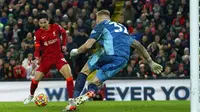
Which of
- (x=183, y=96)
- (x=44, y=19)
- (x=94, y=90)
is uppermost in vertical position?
(x=44, y=19)

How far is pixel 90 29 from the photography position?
75.4ft

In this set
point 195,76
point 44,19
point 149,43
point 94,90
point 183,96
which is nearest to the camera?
point 195,76

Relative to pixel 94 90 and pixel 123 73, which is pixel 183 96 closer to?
pixel 123 73

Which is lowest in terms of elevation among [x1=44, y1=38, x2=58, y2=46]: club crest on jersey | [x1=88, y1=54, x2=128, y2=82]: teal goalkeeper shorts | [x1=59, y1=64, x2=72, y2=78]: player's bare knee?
[x1=59, y1=64, x2=72, y2=78]: player's bare knee

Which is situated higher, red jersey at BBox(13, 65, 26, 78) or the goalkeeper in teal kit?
the goalkeeper in teal kit

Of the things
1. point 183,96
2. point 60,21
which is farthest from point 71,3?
point 183,96

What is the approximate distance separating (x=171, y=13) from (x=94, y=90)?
12328 millimetres

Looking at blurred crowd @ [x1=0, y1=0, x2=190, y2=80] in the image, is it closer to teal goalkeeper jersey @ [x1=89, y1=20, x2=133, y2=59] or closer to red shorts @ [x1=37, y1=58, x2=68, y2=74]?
red shorts @ [x1=37, y1=58, x2=68, y2=74]

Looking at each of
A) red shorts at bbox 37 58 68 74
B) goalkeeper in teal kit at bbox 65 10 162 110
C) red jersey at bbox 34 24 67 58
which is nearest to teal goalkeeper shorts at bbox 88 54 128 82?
goalkeeper in teal kit at bbox 65 10 162 110

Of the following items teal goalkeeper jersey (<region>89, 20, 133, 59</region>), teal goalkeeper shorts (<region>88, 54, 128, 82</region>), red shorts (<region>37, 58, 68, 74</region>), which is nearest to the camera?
teal goalkeeper shorts (<region>88, 54, 128, 82</region>)

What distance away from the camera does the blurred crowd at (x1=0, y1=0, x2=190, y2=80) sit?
20906 mm

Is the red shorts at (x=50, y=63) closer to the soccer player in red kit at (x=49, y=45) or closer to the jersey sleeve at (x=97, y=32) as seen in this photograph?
the soccer player in red kit at (x=49, y=45)

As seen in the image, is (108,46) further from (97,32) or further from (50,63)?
(50,63)

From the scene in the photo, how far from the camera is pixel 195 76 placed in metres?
10.7
